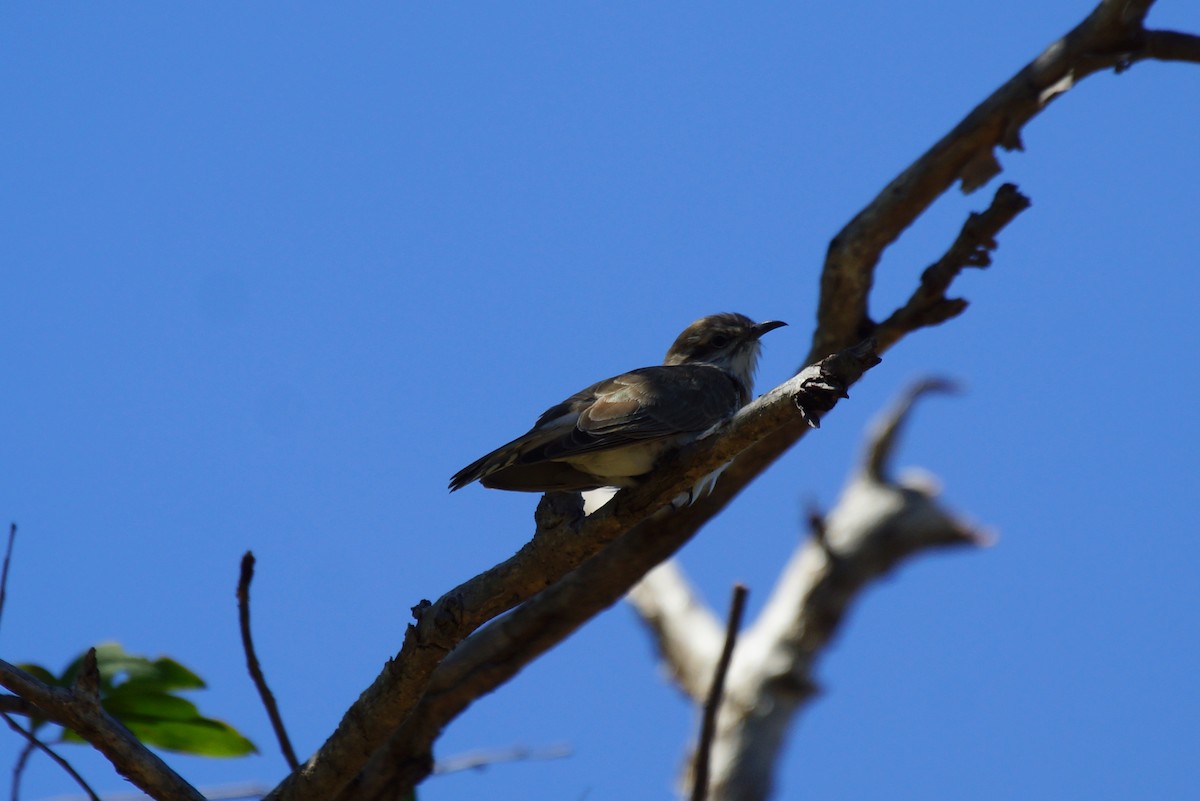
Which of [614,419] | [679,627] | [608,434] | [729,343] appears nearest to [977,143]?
[729,343]

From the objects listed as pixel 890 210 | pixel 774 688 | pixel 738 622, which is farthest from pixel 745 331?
pixel 774 688

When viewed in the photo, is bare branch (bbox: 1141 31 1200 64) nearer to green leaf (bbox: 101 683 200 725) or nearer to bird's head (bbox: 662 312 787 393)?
bird's head (bbox: 662 312 787 393)

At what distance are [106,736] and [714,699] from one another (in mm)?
2707

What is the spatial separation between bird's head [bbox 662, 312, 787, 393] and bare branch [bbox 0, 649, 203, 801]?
469 cm

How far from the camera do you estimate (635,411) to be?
6.37 m

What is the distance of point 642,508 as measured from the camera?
5.16 m

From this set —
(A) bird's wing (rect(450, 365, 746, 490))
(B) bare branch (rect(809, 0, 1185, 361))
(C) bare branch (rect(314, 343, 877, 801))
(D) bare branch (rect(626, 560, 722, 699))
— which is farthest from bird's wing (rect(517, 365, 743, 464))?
(D) bare branch (rect(626, 560, 722, 699))

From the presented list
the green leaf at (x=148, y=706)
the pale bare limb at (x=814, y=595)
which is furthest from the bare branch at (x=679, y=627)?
the green leaf at (x=148, y=706)

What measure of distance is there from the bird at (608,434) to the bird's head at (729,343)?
1.23 m

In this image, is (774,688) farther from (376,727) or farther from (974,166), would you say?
(376,727)

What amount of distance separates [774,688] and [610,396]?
981 cm

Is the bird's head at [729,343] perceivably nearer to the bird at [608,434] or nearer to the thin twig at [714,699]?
the bird at [608,434]

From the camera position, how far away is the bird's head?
8625mm

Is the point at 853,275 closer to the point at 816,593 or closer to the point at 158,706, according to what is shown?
the point at 158,706
